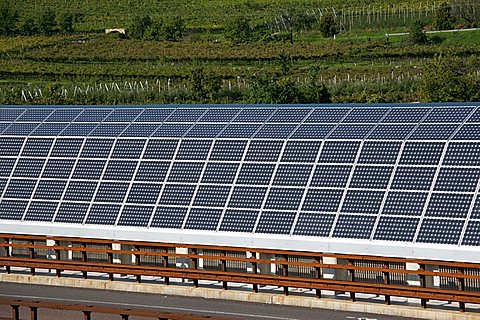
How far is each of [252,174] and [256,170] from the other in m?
0.20

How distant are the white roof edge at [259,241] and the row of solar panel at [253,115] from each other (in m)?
5.46

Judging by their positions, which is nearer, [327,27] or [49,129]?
[49,129]

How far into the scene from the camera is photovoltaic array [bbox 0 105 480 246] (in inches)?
1377

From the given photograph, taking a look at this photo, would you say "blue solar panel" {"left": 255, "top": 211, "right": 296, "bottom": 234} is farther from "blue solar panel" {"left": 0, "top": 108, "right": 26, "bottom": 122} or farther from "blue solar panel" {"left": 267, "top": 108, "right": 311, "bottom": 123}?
"blue solar panel" {"left": 0, "top": 108, "right": 26, "bottom": 122}

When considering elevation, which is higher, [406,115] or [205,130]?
[406,115]

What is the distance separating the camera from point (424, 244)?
3347cm

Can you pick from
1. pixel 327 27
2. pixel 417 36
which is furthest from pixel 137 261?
pixel 327 27

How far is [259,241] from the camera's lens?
3634 cm

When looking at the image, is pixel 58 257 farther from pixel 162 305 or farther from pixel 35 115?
pixel 35 115

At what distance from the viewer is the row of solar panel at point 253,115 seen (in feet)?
126

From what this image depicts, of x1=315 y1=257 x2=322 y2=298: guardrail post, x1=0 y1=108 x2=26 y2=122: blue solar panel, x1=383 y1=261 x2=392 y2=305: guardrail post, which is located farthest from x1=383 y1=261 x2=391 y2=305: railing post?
x1=0 y1=108 x2=26 y2=122: blue solar panel

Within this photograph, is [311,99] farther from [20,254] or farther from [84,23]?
[84,23]

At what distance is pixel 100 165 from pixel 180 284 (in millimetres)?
6449

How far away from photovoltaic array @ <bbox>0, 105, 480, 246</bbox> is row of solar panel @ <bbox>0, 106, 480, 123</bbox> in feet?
0.23
